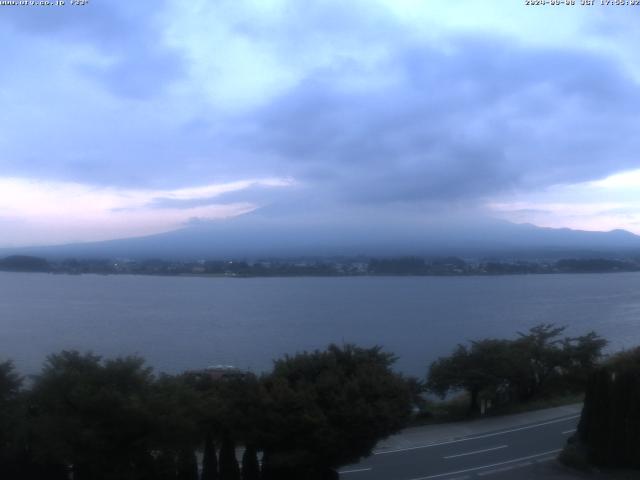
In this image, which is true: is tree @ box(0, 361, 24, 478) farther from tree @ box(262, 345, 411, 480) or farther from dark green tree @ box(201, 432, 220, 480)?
tree @ box(262, 345, 411, 480)

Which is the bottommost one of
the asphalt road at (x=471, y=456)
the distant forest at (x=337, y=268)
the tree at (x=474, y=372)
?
the asphalt road at (x=471, y=456)

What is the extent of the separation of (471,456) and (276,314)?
2721 cm

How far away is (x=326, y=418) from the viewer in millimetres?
8742

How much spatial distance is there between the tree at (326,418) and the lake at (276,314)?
14.0 metres

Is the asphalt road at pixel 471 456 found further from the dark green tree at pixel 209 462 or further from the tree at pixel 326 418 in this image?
the dark green tree at pixel 209 462

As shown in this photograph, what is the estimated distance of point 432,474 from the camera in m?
11.1

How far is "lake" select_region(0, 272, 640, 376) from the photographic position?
27.6 metres

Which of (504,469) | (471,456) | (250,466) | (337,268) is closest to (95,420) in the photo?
(250,466)

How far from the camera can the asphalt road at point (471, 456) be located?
1115cm

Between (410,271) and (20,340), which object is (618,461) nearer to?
(20,340)

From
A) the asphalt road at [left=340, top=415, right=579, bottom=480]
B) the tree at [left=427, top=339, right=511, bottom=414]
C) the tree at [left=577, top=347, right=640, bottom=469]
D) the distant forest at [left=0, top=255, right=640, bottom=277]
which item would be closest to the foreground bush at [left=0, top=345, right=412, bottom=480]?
the asphalt road at [left=340, top=415, right=579, bottom=480]

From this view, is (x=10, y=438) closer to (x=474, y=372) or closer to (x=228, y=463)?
(x=228, y=463)

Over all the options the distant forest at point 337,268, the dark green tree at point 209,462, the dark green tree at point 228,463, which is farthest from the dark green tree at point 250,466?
the distant forest at point 337,268

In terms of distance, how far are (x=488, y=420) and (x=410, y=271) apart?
45229mm
